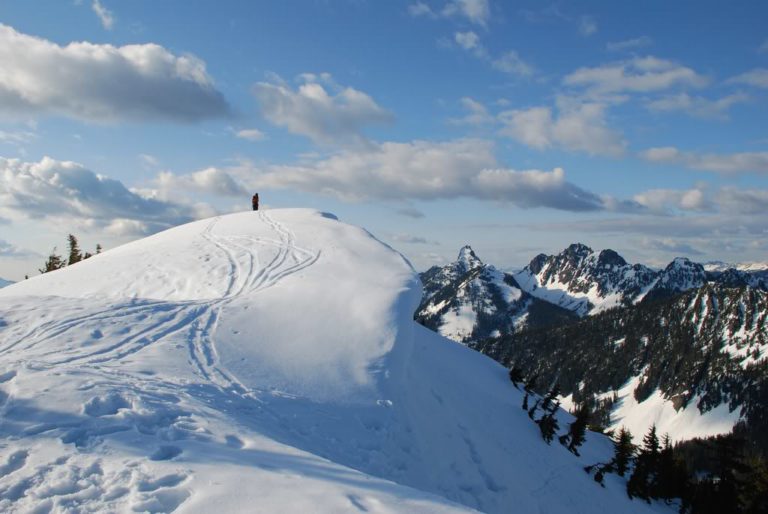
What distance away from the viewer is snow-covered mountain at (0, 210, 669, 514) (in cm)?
891

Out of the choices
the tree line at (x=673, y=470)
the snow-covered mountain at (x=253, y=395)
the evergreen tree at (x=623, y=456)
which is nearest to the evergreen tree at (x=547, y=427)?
the tree line at (x=673, y=470)

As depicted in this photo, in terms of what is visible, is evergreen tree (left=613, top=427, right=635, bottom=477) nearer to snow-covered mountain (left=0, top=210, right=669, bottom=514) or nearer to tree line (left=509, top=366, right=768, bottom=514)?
tree line (left=509, top=366, right=768, bottom=514)

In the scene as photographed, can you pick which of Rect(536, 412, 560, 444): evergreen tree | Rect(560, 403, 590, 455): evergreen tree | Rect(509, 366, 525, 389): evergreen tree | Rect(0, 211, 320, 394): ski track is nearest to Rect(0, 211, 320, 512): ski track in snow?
Rect(0, 211, 320, 394): ski track

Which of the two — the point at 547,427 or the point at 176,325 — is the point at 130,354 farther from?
the point at 547,427

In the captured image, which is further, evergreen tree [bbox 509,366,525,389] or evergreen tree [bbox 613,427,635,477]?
evergreen tree [bbox 509,366,525,389]

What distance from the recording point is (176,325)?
21.0 meters

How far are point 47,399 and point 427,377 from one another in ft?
73.1

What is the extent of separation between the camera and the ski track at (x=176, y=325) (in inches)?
660

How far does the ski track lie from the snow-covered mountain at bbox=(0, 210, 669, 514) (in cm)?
10

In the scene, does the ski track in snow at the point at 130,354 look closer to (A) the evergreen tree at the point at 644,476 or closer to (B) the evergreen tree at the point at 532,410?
(B) the evergreen tree at the point at 532,410

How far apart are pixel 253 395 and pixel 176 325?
22.5 ft

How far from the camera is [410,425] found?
801 inches

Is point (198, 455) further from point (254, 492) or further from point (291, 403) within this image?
point (291, 403)

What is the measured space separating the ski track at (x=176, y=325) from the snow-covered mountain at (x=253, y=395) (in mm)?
99
